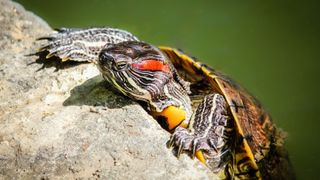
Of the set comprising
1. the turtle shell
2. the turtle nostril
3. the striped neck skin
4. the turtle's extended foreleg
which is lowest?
the turtle shell

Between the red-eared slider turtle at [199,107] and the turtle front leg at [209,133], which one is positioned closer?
the turtle front leg at [209,133]

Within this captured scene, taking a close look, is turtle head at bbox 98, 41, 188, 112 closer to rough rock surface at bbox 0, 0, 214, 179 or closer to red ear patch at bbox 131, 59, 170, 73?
red ear patch at bbox 131, 59, 170, 73

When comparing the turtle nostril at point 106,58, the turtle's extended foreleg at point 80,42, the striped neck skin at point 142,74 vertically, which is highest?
the turtle's extended foreleg at point 80,42

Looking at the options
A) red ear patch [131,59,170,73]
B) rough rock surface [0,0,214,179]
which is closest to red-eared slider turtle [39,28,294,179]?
red ear patch [131,59,170,73]

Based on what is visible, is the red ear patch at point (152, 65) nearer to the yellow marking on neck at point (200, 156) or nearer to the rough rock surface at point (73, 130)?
the rough rock surface at point (73, 130)

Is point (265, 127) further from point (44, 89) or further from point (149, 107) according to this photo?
point (44, 89)

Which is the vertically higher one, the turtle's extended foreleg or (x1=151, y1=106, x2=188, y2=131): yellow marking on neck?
the turtle's extended foreleg

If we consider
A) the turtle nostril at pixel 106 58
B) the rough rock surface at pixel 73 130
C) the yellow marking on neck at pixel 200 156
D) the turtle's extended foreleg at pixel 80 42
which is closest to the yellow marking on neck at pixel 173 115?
the rough rock surface at pixel 73 130
